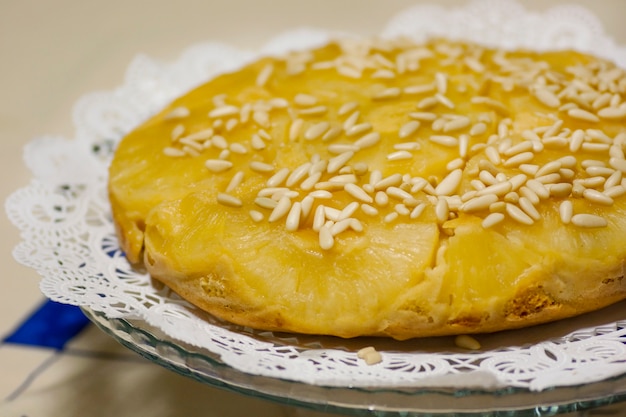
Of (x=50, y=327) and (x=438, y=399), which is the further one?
(x=50, y=327)

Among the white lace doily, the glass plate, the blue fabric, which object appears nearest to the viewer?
the glass plate


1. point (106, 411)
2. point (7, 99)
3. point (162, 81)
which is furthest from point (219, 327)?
point (7, 99)

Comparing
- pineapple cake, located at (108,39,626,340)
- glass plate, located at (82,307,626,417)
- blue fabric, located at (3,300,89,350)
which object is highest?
pineapple cake, located at (108,39,626,340)

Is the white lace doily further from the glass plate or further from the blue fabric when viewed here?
the blue fabric

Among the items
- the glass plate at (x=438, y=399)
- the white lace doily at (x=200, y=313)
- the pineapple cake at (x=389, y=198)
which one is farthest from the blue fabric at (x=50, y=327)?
the glass plate at (x=438, y=399)

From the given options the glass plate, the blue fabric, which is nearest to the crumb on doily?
the glass plate

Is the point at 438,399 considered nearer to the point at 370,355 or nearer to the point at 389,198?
the point at 370,355

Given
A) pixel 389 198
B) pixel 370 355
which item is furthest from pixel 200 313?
pixel 389 198
